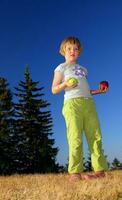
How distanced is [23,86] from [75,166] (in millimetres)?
39819

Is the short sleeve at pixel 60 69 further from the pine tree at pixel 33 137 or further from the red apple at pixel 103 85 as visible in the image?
the pine tree at pixel 33 137

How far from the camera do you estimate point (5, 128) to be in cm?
4044

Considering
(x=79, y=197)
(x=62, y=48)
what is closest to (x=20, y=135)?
(x=62, y=48)

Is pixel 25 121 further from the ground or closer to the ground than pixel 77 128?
Result: further from the ground

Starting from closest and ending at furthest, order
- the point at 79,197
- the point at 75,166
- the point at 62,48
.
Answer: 1. the point at 79,197
2. the point at 75,166
3. the point at 62,48

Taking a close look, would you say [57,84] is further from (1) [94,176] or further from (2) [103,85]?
(1) [94,176]

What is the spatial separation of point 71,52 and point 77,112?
116 cm

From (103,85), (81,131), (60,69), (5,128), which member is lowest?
(81,131)

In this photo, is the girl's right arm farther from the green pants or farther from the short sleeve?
the green pants

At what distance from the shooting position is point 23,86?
47.1 m

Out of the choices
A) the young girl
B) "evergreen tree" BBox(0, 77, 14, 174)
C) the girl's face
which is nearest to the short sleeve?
the young girl

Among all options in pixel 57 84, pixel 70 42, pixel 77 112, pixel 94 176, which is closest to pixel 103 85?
pixel 77 112

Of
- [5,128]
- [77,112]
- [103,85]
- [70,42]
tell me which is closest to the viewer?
[77,112]

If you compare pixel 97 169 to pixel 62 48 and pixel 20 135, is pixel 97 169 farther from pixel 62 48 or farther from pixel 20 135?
pixel 20 135
